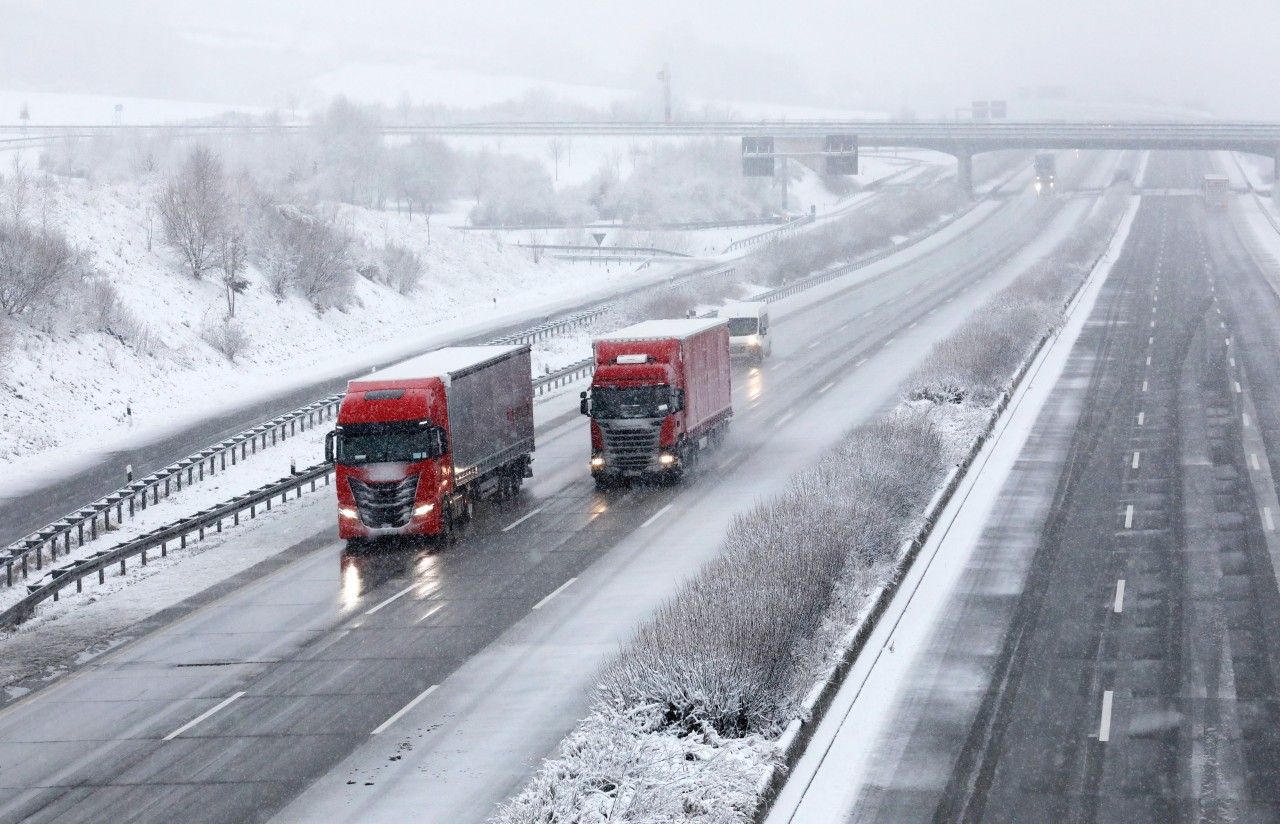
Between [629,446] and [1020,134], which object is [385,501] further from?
[1020,134]

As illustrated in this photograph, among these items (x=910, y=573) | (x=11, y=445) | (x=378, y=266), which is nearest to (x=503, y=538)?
(x=910, y=573)

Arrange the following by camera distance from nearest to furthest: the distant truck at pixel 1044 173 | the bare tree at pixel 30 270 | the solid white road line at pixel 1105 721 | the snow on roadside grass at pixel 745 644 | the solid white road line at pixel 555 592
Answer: the snow on roadside grass at pixel 745 644, the solid white road line at pixel 1105 721, the solid white road line at pixel 555 592, the bare tree at pixel 30 270, the distant truck at pixel 1044 173

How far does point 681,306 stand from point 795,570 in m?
49.7

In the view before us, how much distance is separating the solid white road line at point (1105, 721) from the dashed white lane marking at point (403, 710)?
9.15m

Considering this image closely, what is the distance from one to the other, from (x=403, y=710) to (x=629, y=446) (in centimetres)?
1507

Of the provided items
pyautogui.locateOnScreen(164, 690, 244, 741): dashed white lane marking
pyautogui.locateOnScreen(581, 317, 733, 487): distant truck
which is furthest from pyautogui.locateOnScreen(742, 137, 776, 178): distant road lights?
pyautogui.locateOnScreen(164, 690, 244, 741): dashed white lane marking

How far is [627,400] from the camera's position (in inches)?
1323

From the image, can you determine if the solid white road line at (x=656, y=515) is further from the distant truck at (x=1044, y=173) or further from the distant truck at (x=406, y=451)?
the distant truck at (x=1044, y=173)

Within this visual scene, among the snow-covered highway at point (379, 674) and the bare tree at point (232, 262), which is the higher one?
the bare tree at point (232, 262)

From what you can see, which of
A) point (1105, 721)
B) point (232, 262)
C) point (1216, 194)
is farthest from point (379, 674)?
point (1216, 194)

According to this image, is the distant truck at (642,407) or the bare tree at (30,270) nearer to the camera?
the distant truck at (642,407)

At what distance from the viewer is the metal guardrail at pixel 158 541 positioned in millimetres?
25141

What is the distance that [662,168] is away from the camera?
169 metres

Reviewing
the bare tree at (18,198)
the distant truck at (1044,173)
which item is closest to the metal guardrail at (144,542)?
the bare tree at (18,198)
